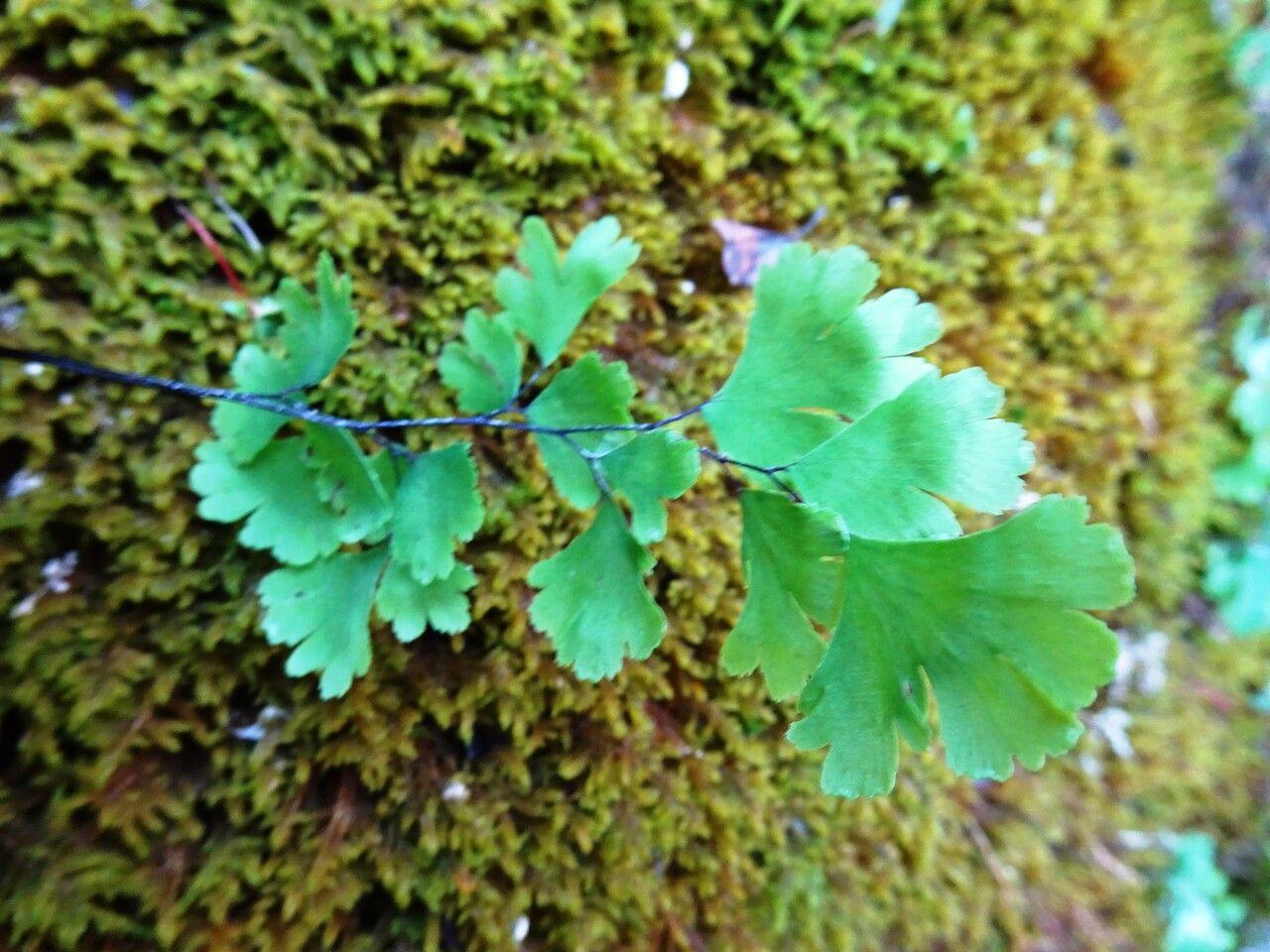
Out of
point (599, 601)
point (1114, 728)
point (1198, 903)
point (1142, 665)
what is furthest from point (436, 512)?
point (1198, 903)

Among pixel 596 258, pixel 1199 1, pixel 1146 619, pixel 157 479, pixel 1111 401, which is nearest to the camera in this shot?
pixel 596 258

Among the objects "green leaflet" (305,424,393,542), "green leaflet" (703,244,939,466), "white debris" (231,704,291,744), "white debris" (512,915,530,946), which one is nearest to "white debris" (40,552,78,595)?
"white debris" (231,704,291,744)

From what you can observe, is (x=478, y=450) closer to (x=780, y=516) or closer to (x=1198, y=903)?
(x=780, y=516)

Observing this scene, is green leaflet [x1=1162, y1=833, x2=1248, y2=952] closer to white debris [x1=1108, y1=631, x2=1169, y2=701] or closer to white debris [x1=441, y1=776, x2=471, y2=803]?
white debris [x1=1108, y1=631, x2=1169, y2=701]

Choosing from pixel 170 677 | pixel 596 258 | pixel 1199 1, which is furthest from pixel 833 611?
pixel 1199 1

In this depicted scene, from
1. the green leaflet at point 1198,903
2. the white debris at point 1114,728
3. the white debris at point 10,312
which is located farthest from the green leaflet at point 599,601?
the green leaflet at point 1198,903

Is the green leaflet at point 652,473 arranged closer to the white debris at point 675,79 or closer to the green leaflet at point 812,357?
the green leaflet at point 812,357

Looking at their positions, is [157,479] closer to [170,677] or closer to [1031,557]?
[170,677]
